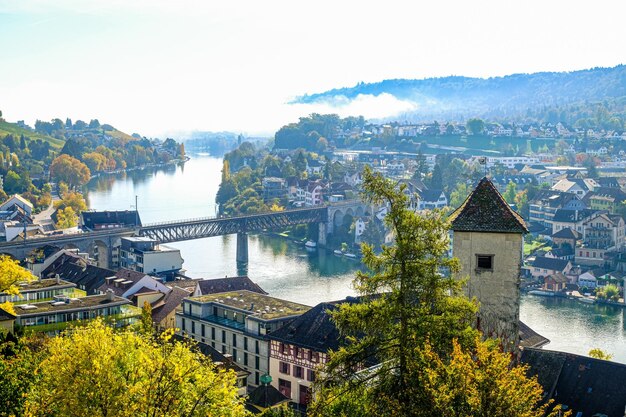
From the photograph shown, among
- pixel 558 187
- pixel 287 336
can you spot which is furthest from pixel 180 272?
pixel 558 187

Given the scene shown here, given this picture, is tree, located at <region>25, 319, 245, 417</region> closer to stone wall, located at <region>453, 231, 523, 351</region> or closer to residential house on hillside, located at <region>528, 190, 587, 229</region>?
stone wall, located at <region>453, 231, 523, 351</region>

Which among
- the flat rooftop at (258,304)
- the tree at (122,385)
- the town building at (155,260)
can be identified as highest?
the tree at (122,385)

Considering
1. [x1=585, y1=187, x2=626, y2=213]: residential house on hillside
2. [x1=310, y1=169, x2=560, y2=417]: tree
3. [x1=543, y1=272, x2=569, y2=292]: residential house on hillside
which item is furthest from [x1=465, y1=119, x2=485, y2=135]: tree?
[x1=310, y1=169, x2=560, y2=417]: tree

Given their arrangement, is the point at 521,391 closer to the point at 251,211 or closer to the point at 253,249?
the point at 253,249

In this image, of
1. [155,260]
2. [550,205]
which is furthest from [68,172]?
[155,260]

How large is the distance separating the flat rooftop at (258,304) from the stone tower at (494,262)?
Answer: 1857 cm

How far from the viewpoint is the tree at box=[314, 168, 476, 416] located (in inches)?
485

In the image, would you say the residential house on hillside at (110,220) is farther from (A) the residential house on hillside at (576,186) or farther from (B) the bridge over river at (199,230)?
(A) the residential house on hillside at (576,186)

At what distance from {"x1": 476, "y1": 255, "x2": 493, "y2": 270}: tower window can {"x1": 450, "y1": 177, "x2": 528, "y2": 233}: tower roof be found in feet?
1.47

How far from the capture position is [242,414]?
657 inches

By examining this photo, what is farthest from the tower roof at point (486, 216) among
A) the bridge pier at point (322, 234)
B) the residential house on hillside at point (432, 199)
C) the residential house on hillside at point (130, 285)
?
the residential house on hillside at point (432, 199)

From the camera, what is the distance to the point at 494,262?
50.2 ft

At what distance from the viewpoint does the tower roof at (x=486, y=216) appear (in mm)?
15336

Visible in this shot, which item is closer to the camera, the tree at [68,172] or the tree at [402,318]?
the tree at [402,318]
